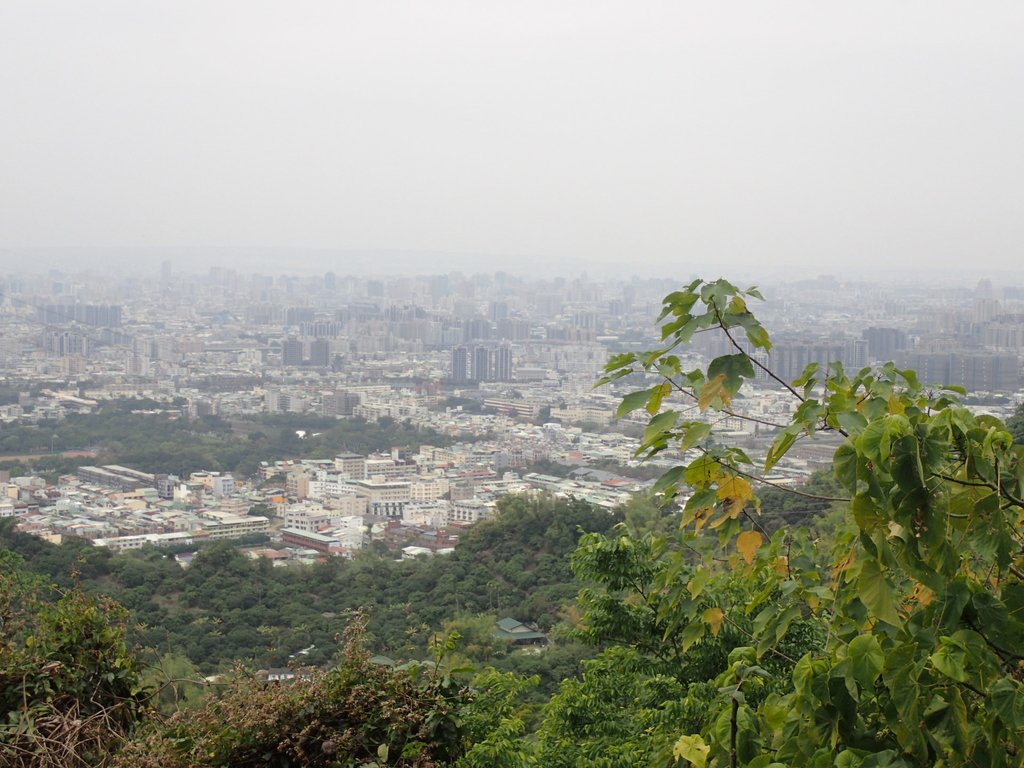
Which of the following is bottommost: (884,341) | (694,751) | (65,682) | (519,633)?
(519,633)

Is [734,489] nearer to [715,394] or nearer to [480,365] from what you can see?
[715,394]

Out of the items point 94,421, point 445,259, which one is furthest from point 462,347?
point 445,259

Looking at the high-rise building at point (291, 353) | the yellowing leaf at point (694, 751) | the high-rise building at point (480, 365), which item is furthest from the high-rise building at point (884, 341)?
the high-rise building at point (291, 353)

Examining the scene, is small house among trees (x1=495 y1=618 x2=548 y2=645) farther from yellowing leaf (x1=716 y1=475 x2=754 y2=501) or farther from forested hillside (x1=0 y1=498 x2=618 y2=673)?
yellowing leaf (x1=716 y1=475 x2=754 y2=501)

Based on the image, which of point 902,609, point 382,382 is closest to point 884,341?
point 382,382

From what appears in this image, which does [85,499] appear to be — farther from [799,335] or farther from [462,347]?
[462,347]

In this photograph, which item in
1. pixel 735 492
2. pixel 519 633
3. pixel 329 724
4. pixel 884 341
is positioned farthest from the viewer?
pixel 884 341

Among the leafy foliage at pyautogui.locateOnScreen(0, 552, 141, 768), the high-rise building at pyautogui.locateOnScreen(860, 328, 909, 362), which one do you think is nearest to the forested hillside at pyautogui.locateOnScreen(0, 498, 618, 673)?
the leafy foliage at pyautogui.locateOnScreen(0, 552, 141, 768)
